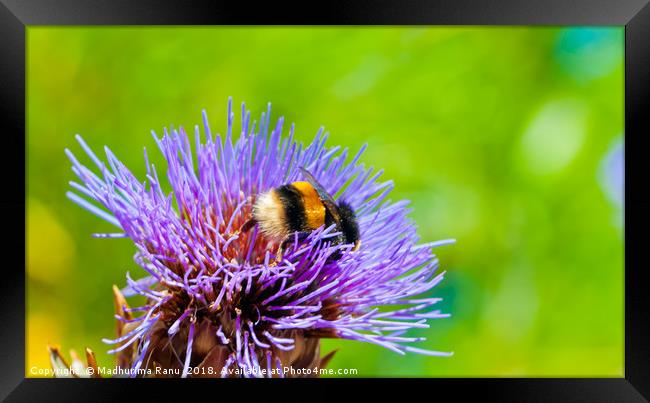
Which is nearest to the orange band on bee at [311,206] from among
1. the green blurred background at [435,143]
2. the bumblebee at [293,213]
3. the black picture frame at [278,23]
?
the bumblebee at [293,213]

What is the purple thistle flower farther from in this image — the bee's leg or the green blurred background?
the green blurred background

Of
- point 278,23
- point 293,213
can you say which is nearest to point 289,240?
point 293,213

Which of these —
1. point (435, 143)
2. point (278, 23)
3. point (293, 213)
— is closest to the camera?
point (293, 213)

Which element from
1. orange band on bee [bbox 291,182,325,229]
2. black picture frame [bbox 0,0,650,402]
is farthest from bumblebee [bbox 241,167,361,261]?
black picture frame [bbox 0,0,650,402]

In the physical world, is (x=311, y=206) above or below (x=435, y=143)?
below

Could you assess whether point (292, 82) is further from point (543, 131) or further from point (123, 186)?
point (123, 186)

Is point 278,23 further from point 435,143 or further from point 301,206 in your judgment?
point 435,143

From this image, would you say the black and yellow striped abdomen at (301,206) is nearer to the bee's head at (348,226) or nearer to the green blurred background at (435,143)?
the bee's head at (348,226)
